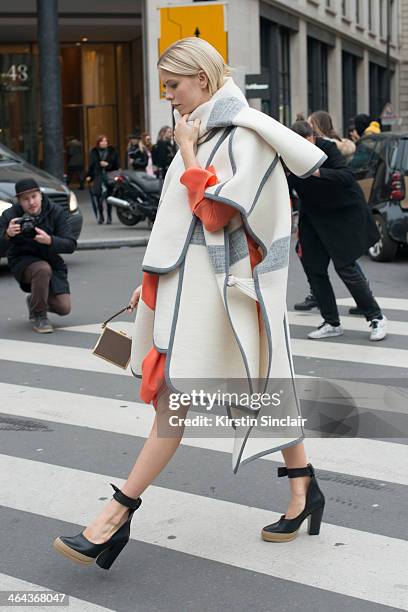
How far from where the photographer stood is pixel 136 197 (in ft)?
62.7

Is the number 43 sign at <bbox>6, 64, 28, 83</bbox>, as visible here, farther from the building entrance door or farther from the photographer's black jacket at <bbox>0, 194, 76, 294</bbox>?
the photographer's black jacket at <bbox>0, 194, 76, 294</bbox>

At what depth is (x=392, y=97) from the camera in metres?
55.6

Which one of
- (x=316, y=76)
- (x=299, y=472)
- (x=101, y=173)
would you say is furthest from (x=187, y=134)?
(x=316, y=76)

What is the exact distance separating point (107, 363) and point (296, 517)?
12.7ft

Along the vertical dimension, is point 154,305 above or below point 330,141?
below

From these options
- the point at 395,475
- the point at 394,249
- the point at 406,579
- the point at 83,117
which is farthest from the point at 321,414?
the point at 83,117

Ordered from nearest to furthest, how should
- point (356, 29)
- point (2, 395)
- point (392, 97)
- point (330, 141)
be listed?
point (2, 395) → point (330, 141) → point (356, 29) → point (392, 97)

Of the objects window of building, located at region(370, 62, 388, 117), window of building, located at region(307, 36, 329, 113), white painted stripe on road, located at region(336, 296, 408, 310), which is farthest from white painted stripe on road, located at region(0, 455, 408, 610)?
window of building, located at region(370, 62, 388, 117)

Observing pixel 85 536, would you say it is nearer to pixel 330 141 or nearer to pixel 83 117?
pixel 330 141

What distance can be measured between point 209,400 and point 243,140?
909 mm

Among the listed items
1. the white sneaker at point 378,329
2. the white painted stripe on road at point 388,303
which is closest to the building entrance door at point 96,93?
the white painted stripe on road at point 388,303

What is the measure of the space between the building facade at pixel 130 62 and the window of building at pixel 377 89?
28.0 feet

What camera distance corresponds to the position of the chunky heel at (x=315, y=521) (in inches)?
169

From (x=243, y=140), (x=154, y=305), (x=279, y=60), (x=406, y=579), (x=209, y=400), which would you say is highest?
(x=279, y=60)
